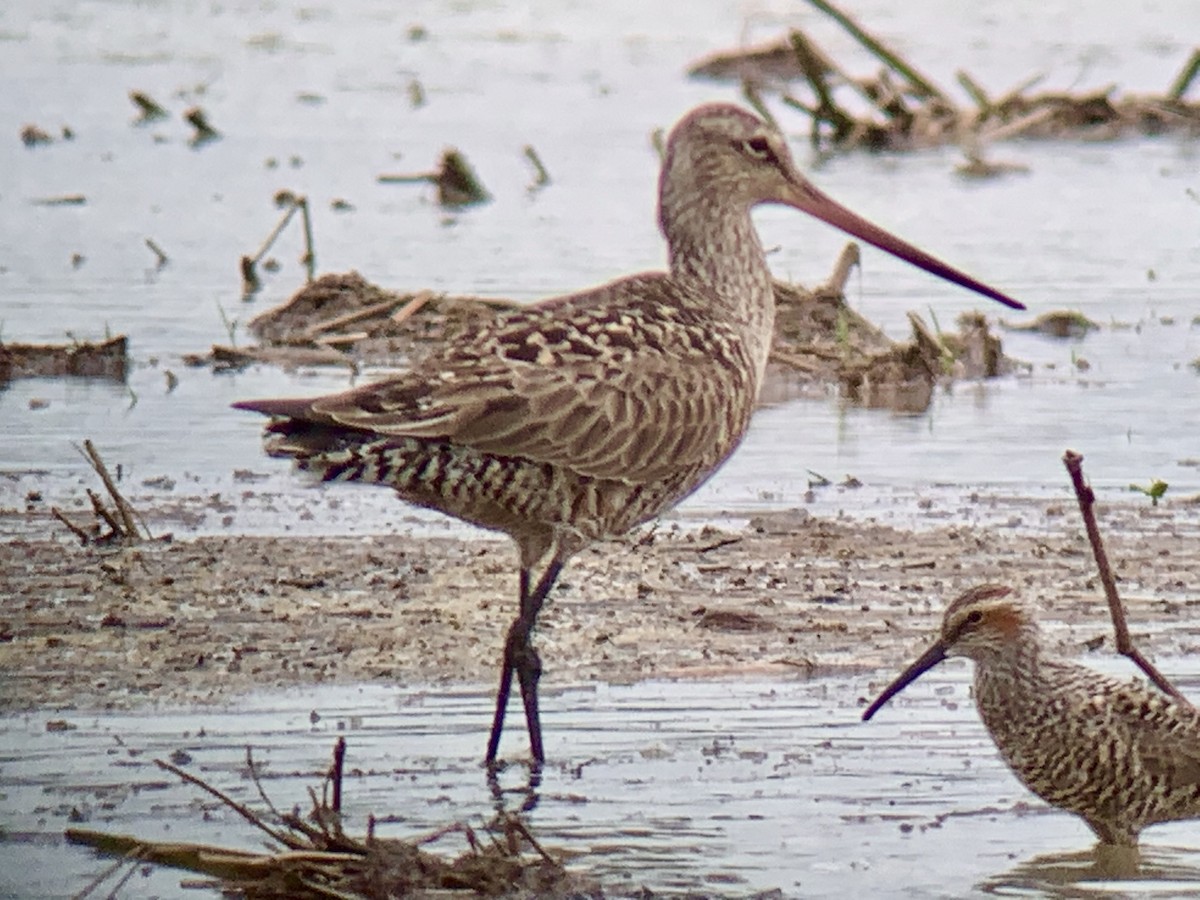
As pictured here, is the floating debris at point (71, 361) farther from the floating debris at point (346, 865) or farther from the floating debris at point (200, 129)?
the floating debris at point (200, 129)

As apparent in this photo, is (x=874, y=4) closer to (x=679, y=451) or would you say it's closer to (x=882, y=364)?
(x=882, y=364)

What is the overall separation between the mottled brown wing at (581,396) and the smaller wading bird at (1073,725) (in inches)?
39.4

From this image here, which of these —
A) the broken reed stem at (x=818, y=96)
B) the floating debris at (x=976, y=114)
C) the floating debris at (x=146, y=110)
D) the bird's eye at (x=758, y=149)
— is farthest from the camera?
the floating debris at (x=146, y=110)

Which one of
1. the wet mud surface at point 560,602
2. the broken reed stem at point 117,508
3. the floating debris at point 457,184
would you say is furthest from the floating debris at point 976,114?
the broken reed stem at point 117,508

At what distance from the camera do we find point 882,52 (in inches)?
647

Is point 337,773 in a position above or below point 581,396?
below

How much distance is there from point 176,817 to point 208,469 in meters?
3.61

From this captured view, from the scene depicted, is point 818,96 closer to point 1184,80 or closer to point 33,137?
point 1184,80

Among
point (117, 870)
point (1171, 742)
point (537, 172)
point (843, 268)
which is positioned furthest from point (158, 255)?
point (1171, 742)

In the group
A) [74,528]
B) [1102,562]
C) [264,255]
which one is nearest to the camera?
[1102,562]

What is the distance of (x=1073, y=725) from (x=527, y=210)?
9.43m

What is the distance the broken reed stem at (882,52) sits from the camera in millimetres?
15418

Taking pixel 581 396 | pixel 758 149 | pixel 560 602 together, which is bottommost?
pixel 560 602

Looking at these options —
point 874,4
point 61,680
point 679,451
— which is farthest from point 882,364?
point 874,4
